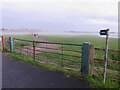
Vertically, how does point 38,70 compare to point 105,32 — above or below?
below

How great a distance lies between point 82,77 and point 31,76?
1.74m

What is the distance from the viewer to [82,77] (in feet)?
22.6

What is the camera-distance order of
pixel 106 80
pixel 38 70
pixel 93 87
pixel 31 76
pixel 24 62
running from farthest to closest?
pixel 24 62 < pixel 38 70 < pixel 31 76 < pixel 106 80 < pixel 93 87

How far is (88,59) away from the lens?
274 inches

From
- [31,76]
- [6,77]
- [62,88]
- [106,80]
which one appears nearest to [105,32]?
[106,80]

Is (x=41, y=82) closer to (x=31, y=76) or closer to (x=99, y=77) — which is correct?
(x=31, y=76)

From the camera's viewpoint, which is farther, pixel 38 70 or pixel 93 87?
pixel 38 70

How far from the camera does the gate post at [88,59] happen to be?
688 cm

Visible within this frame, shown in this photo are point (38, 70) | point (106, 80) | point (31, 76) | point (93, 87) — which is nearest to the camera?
point (93, 87)

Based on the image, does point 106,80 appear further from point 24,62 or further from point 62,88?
point 24,62

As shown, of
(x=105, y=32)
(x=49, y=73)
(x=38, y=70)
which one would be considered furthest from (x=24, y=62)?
(x=105, y=32)

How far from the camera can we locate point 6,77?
7.31 m

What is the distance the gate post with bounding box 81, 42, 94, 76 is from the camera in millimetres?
6879

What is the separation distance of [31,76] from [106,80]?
251cm
